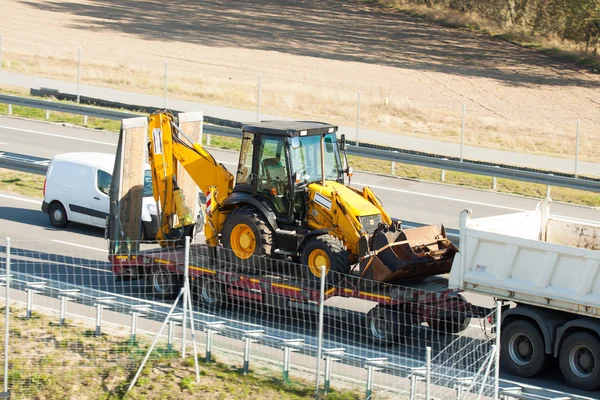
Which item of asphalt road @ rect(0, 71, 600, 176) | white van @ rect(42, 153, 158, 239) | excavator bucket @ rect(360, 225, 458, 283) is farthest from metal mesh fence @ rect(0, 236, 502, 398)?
asphalt road @ rect(0, 71, 600, 176)

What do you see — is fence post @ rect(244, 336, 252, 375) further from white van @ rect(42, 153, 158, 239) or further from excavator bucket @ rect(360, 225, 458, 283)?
white van @ rect(42, 153, 158, 239)

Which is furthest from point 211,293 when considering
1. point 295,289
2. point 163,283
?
point 295,289

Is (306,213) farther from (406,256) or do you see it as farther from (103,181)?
(103,181)

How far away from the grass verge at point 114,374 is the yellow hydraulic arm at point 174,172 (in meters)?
3.29

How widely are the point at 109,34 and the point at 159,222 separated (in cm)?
3207

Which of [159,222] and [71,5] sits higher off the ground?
[71,5]

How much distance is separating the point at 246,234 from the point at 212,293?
0.93 meters

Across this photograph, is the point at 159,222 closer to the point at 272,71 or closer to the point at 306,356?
the point at 306,356

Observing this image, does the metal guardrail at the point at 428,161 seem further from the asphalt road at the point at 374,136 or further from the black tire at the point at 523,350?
the black tire at the point at 523,350

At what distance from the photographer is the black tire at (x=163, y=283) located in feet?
49.8

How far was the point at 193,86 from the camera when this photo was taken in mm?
37562

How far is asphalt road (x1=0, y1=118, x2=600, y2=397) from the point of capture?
15.6 meters

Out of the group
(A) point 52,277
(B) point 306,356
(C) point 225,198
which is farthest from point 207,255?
(B) point 306,356

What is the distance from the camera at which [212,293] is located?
14750 mm
